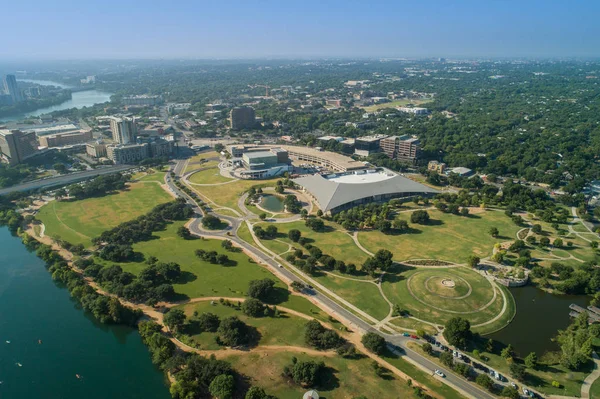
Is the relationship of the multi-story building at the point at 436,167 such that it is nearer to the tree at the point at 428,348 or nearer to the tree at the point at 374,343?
the tree at the point at 428,348

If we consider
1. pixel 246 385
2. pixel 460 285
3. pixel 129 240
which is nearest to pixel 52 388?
pixel 246 385

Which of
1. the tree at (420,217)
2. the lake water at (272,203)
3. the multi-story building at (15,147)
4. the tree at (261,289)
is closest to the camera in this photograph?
the tree at (261,289)

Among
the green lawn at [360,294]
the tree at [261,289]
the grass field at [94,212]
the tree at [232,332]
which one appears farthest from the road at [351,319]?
the grass field at [94,212]

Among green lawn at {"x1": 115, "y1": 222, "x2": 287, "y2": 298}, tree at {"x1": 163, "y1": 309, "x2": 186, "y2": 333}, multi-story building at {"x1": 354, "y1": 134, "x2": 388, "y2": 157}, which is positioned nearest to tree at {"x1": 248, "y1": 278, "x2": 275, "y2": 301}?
green lawn at {"x1": 115, "y1": 222, "x2": 287, "y2": 298}

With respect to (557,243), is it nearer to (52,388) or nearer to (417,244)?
(417,244)

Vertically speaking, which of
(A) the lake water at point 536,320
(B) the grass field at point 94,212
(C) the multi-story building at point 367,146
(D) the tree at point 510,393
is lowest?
(A) the lake water at point 536,320
